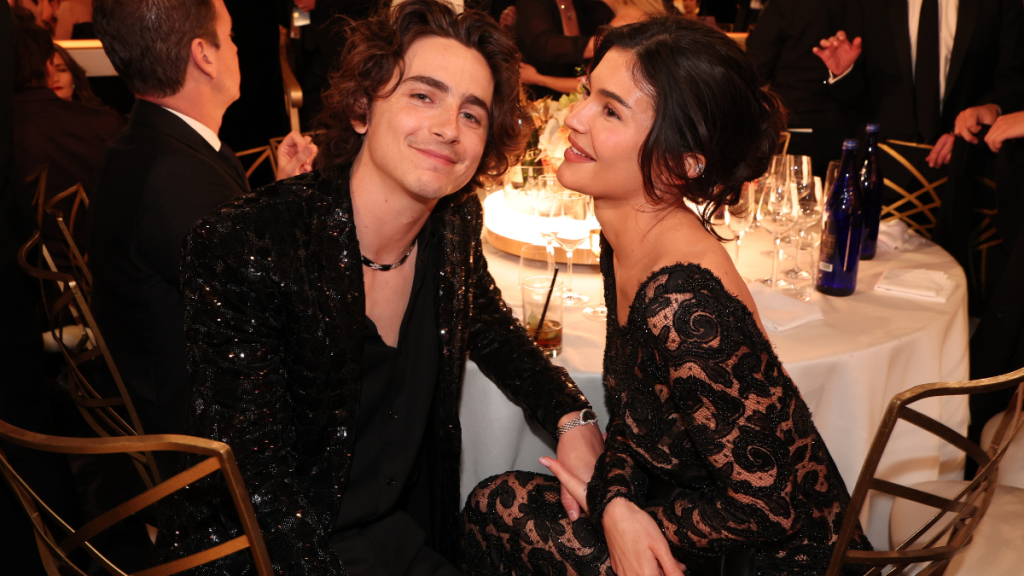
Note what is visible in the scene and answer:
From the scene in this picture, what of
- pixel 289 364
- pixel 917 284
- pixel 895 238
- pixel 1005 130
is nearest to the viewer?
pixel 289 364

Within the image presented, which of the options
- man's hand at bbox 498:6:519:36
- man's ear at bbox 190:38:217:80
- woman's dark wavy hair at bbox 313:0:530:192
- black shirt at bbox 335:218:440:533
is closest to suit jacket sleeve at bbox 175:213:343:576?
black shirt at bbox 335:218:440:533

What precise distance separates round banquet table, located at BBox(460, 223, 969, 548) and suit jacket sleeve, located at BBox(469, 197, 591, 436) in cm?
8

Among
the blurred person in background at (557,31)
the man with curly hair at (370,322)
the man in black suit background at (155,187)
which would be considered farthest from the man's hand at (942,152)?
the man in black suit background at (155,187)

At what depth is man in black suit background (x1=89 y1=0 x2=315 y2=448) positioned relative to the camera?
2043 mm

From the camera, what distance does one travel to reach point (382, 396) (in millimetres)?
1673

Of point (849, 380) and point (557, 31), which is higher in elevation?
point (557, 31)

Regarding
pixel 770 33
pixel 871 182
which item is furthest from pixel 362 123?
pixel 770 33

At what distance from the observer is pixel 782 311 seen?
2031mm

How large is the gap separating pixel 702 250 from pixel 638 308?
0.17 metres

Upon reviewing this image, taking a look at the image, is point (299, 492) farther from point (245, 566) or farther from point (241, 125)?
point (241, 125)

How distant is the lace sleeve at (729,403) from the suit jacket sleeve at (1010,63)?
3.31 m

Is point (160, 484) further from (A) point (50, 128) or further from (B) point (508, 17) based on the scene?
(B) point (508, 17)

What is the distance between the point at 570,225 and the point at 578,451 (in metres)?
0.76

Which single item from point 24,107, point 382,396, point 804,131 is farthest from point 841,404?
point 24,107
